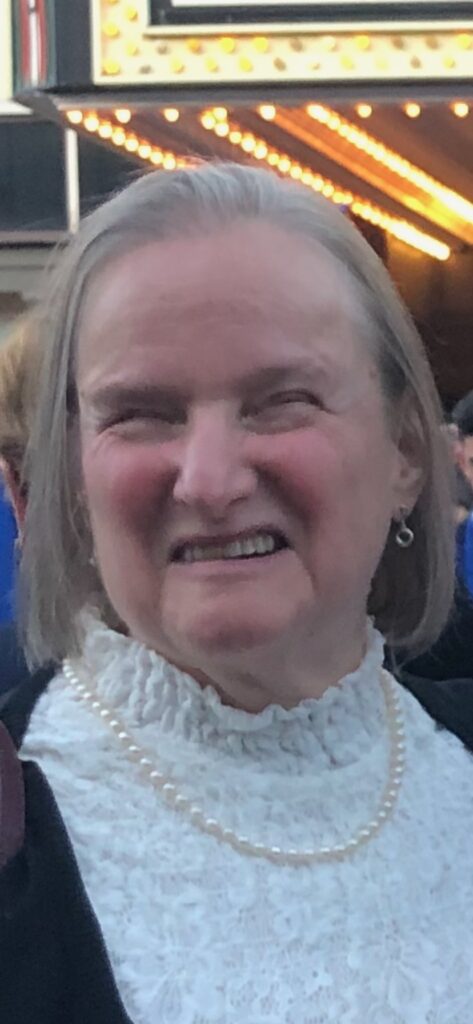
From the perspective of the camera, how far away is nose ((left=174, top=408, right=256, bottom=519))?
1032 millimetres

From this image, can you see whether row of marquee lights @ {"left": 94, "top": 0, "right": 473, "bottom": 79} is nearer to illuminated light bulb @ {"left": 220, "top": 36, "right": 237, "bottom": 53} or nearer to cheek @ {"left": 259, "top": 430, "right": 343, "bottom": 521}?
illuminated light bulb @ {"left": 220, "top": 36, "right": 237, "bottom": 53}

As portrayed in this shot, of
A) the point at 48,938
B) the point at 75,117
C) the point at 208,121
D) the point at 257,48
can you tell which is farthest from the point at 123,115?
the point at 48,938

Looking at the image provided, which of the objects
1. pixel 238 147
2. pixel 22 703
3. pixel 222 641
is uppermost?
pixel 222 641

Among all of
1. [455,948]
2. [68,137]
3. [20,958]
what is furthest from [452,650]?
[68,137]

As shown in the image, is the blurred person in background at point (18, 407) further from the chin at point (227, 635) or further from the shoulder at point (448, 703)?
the shoulder at point (448, 703)

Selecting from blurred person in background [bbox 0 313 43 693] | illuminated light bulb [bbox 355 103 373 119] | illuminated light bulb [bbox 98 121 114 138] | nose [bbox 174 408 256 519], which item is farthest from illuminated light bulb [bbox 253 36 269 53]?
nose [bbox 174 408 256 519]

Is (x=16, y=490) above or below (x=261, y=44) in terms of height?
above

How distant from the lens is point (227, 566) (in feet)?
3.48

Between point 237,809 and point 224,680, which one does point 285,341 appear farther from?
point 237,809

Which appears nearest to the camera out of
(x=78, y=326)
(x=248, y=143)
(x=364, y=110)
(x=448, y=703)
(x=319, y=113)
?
(x=78, y=326)

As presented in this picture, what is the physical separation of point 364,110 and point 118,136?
95 centimetres

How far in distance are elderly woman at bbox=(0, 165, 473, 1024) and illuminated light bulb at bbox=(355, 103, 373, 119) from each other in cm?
342

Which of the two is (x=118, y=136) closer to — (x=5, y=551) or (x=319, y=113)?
(x=319, y=113)

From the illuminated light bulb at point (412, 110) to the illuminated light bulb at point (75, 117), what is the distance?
1.01 m
